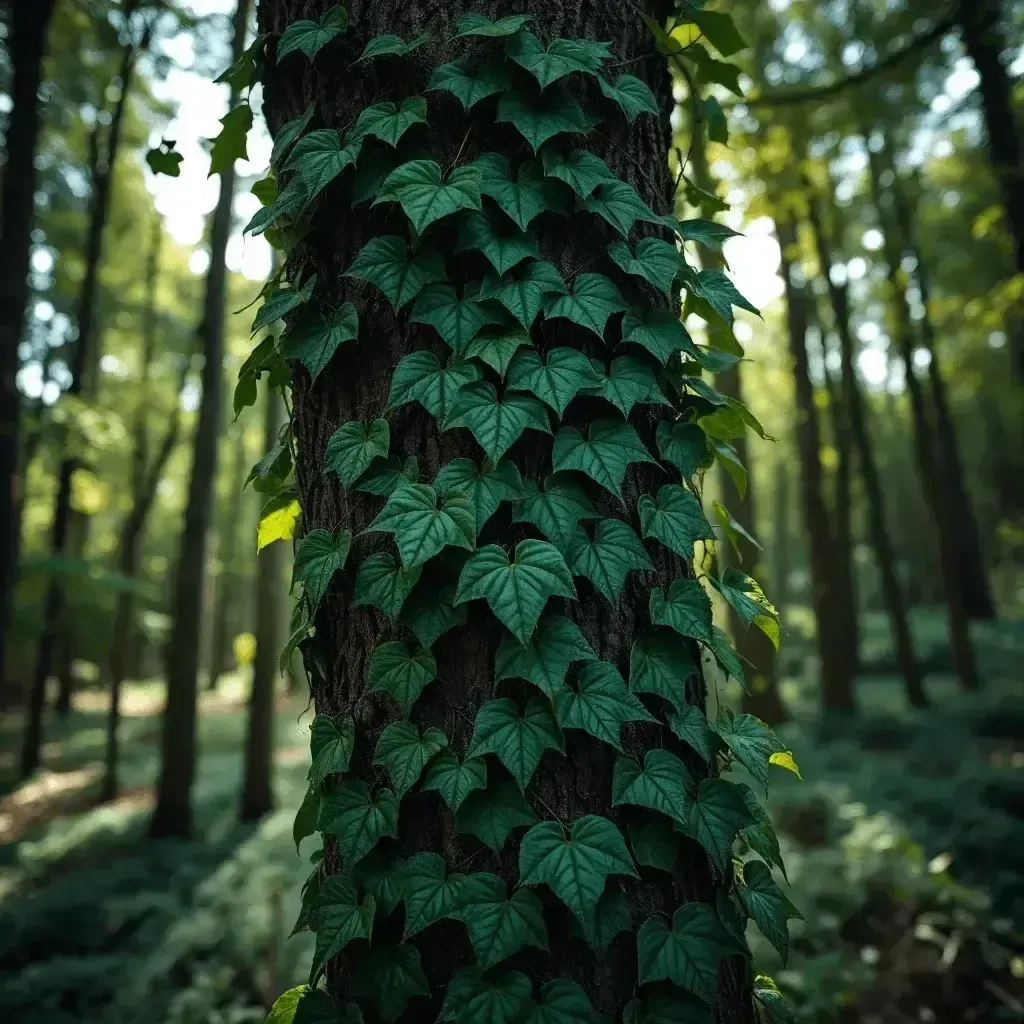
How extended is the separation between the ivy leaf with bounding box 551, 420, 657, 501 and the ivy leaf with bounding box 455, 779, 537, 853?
22.1 inches

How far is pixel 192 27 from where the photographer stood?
7707 millimetres

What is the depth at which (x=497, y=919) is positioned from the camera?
4.25 feet

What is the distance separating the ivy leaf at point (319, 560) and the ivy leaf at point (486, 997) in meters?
0.70

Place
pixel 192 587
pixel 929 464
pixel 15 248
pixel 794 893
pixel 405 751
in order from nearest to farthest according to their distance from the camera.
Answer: pixel 405 751, pixel 794 893, pixel 15 248, pixel 192 587, pixel 929 464

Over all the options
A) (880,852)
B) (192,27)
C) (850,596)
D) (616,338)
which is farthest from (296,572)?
(850,596)

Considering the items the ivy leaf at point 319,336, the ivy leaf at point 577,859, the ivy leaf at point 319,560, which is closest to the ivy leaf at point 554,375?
the ivy leaf at point 319,336

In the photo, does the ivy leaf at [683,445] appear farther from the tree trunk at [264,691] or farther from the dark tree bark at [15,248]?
the tree trunk at [264,691]

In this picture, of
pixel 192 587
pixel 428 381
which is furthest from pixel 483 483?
pixel 192 587

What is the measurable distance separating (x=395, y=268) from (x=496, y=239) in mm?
197

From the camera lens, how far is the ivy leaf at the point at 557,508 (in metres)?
1.40

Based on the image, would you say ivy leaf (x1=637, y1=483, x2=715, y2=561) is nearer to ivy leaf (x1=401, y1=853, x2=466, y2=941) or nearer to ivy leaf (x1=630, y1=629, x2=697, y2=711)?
ivy leaf (x1=630, y1=629, x2=697, y2=711)

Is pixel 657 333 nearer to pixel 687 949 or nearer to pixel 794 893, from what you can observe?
pixel 687 949

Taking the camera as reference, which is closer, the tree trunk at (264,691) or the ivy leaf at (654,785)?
the ivy leaf at (654,785)

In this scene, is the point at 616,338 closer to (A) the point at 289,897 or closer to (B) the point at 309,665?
(B) the point at 309,665
